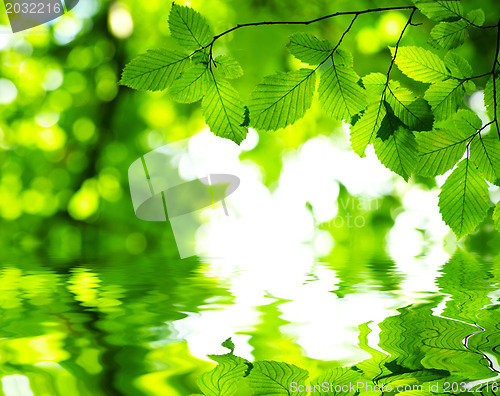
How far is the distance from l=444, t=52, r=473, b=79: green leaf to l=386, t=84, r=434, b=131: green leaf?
6 cm

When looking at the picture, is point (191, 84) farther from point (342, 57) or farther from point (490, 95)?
point (490, 95)

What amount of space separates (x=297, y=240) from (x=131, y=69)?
2976 millimetres

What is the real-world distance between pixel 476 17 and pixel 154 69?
0.99ft

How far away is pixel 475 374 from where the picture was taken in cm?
37

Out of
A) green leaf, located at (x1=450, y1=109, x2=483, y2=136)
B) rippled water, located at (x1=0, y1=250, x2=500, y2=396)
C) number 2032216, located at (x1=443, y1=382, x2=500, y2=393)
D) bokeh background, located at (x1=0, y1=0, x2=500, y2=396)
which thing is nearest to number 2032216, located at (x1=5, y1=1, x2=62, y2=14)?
bokeh background, located at (x1=0, y1=0, x2=500, y2=396)

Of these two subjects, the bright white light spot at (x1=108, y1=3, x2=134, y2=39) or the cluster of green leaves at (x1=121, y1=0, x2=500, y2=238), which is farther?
the bright white light spot at (x1=108, y1=3, x2=134, y2=39)

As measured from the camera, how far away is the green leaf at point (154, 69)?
42 cm

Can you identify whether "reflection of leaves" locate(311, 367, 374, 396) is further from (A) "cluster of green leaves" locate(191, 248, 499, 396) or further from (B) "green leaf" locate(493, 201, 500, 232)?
(B) "green leaf" locate(493, 201, 500, 232)

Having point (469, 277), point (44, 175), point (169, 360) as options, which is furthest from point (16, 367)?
point (44, 175)

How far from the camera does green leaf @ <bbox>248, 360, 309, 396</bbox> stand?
14.0 inches

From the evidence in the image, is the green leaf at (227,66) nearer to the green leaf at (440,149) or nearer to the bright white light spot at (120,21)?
the green leaf at (440,149)

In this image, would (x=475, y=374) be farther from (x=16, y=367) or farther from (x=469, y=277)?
(x=469, y=277)

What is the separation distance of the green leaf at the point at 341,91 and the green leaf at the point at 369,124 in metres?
0.01

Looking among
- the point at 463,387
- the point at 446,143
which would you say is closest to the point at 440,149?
the point at 446,143
